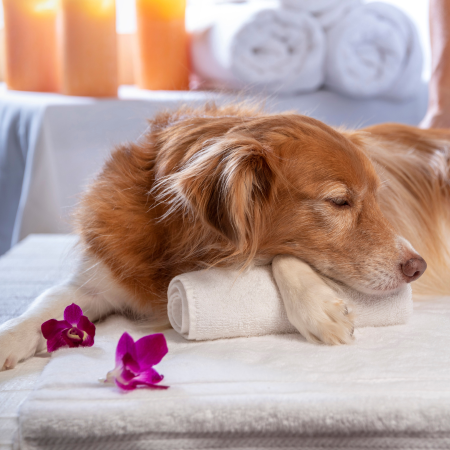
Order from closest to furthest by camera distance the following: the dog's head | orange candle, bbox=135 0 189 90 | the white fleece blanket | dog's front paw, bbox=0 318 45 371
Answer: the white fleece blanket → dog's front paw, bbox=0 318 45 371 → the dog's head → orange candle, bbox=135 0 189 90

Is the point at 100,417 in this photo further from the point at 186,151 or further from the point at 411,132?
the point at 411,132

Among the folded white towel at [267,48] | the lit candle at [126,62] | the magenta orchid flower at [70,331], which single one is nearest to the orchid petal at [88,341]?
the magenta orchid flower at [70,331]

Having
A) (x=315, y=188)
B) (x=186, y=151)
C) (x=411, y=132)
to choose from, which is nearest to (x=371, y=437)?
(x=315, y=188)

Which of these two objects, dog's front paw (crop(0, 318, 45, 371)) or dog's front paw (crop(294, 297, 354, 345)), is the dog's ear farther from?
dog's front paw (crop(0, 318, 45, 371))

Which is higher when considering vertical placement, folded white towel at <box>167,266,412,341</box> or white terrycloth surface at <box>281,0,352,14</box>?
white terrycloth surface at <box>281,0,352,14</box>

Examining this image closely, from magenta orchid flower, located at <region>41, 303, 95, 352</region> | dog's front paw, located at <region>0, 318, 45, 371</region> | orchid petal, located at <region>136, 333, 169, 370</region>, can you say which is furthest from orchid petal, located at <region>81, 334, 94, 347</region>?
orchid petal, located at <region>136, 333, 169, 370</region>

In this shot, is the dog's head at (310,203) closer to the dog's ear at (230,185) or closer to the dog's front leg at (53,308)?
the dog's ear at (230,185)

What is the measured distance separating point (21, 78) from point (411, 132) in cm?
197

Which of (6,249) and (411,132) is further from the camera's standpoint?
(6,249)

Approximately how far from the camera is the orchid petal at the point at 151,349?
0.85m

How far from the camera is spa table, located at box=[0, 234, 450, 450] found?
76cm

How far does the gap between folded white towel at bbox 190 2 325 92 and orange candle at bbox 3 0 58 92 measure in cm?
85

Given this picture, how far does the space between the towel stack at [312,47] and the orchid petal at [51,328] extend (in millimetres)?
1564

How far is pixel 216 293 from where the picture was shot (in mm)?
1056
